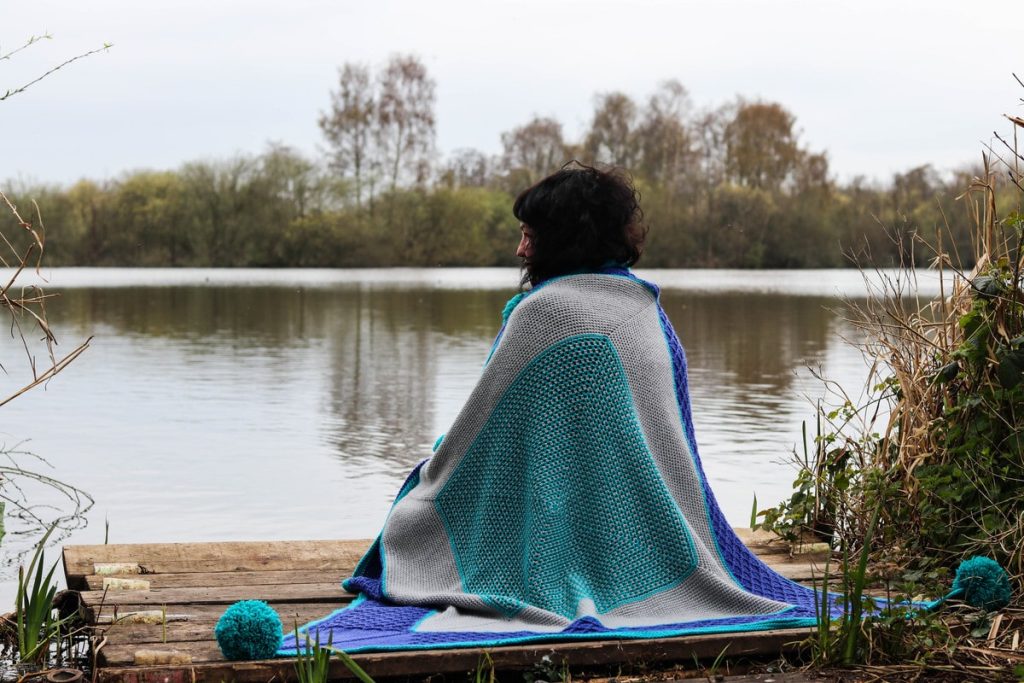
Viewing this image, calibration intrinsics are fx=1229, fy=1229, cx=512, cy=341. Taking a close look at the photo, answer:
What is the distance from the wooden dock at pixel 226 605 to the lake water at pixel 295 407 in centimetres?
120

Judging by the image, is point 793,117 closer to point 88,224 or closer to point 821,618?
point 88,224

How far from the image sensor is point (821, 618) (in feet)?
9.52

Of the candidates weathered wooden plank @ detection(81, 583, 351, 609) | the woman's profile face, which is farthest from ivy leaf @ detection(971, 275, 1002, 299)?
weathered wooden plank @ detection(81, 583, 351, 609)

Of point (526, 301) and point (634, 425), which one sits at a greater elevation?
point (526, 301)

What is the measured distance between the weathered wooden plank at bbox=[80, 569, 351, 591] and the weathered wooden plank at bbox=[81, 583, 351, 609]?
0.08 m

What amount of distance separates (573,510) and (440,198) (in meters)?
46.4

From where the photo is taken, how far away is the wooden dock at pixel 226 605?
2801mm

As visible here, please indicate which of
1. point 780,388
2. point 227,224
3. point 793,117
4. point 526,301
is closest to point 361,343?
point 780,388

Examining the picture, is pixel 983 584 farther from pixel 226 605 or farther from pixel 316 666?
pixel 226 605

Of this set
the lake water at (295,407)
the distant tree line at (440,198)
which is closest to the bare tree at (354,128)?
the distant tree line at (440,198)

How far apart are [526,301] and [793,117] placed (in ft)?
164

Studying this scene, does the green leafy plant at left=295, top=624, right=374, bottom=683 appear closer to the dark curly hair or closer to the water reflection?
the dark curly hair

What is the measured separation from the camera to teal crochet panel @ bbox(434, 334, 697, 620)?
322cm

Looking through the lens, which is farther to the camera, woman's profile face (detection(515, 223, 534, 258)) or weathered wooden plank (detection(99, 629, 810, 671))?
woman's profile face (detection(515, 223, 534, 258))
